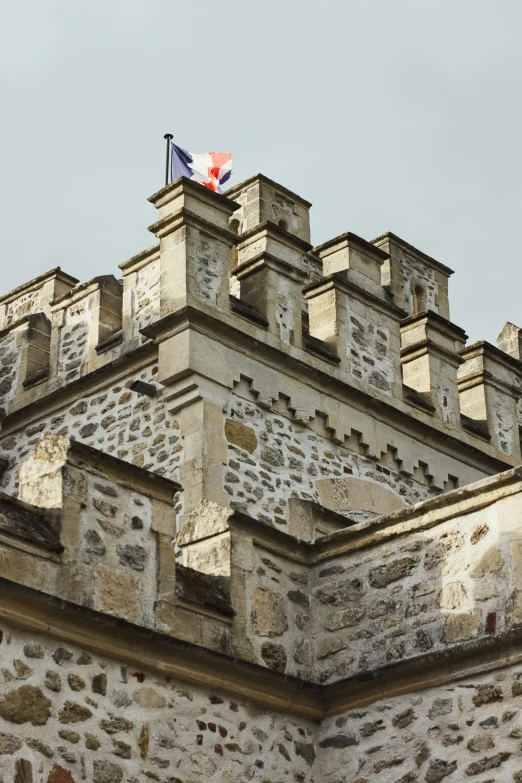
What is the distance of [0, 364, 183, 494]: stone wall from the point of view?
12398 mm

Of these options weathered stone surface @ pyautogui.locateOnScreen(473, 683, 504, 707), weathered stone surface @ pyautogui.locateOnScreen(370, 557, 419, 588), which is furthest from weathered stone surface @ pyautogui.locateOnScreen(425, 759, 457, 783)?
weathered stone surface @ pyautogui.locateOnScreen(370, 557, 419, 588)

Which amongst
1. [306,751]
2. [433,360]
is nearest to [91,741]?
[306,751]

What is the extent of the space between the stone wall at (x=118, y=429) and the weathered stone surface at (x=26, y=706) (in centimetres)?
484

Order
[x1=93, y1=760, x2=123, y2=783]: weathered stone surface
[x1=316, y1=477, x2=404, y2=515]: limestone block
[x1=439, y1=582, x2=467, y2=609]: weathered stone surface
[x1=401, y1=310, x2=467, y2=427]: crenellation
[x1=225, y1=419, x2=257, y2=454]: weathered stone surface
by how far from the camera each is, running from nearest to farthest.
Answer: [x1=93, y1=760, x2=123, y2=783]: weathered stone surface
[x1=439, y1=582, x2=467, y2=609]: weathered stone surface
[x1=225, y1=419, x2=257, y2=454]: weathered stone surface
[x1=316, y1=477, x2=404, y2=515]: limestone block
[x1=401, y1=310, x2=467, y2=427]: crenellation

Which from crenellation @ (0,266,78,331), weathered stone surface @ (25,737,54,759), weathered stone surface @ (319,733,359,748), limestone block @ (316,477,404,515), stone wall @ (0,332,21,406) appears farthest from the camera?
crenellation @ (0,266,78,331)

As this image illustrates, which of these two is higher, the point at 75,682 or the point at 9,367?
the point at 9,367

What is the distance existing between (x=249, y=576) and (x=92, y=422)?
473 cm

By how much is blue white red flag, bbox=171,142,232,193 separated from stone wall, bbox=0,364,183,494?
3.46 metres

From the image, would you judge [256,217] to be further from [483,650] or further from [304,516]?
[483,650]

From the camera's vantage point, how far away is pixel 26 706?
23.8 ft

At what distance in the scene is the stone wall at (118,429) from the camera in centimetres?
1240

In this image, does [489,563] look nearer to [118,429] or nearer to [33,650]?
[33,650]

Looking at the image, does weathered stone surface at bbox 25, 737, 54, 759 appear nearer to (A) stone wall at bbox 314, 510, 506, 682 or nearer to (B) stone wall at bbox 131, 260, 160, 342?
(A) stone wall at bbox 314, 510, 506, 682

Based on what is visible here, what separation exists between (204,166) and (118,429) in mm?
4082
